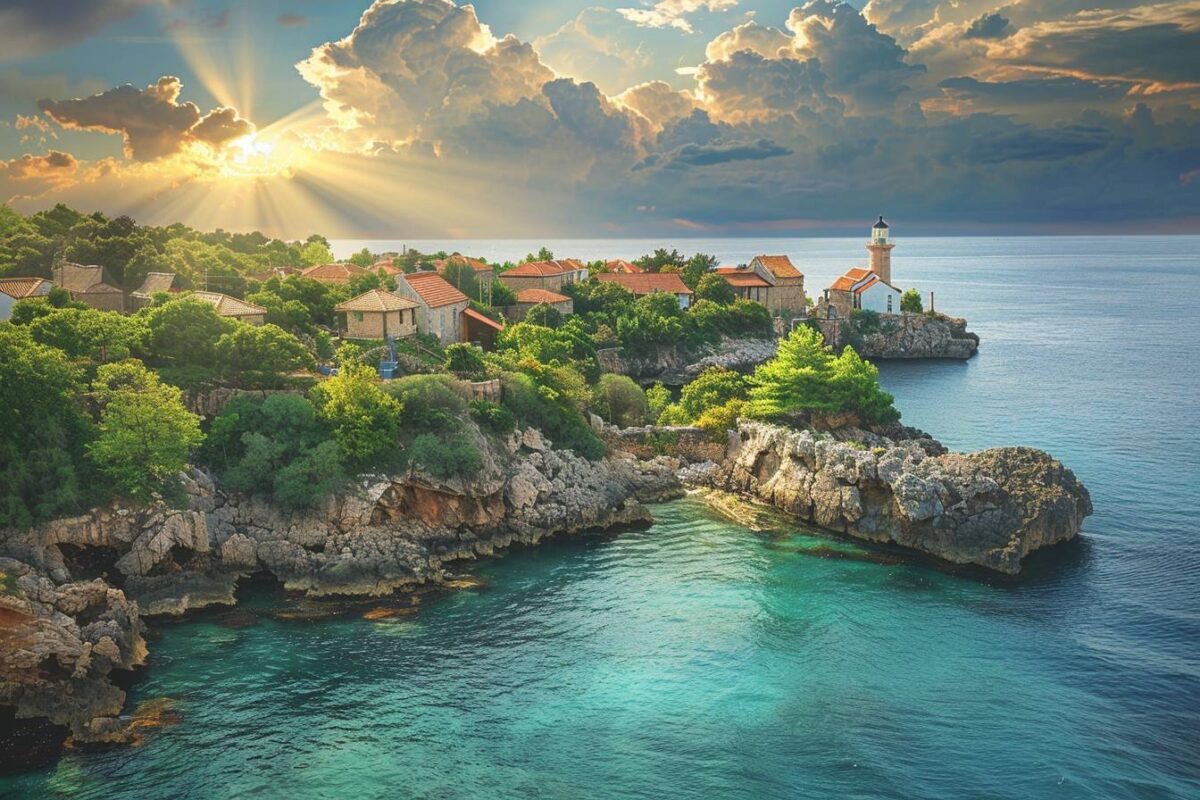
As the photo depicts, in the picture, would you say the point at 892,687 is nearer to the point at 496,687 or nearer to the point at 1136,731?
the point at 1136,731

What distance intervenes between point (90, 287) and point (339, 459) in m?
36.4

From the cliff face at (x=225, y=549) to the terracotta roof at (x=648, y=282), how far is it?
60225 mm

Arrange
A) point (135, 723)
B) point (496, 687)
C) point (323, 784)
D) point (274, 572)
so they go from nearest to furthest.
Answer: point (323, 784)
point (135, 723)
point (496, 687)
point (274, 572)

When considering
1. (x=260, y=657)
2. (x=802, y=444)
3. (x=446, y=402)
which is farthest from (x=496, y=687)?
(x=802, y=444)

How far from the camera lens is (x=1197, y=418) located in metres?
66.9

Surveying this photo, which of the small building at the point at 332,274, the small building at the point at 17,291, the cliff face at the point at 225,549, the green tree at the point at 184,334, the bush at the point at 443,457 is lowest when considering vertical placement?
the cliff face at the point at 225,549

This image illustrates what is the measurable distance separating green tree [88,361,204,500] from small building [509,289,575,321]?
50014 millimetres

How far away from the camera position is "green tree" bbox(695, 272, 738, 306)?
10900 centimetres

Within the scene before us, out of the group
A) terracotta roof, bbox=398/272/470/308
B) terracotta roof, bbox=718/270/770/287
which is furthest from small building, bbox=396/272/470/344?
terracotta roof, bbox=718/270/770/287

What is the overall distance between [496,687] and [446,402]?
19.5 meters

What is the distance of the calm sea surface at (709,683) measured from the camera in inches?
947

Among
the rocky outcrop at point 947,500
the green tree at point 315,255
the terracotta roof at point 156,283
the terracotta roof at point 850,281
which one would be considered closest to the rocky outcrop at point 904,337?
the terracotta roof at point 850,281

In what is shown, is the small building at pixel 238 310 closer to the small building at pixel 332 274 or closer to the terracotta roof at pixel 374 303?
the terracotta roof at pixel 374 303

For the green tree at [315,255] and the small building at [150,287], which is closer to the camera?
the small building at [150,287]
